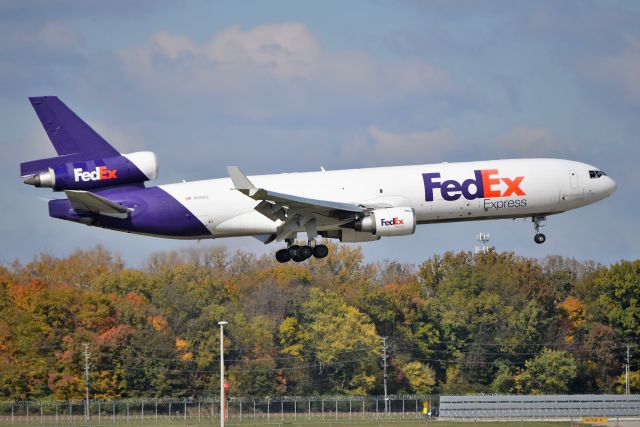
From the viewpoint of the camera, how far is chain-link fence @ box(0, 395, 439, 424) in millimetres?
113812

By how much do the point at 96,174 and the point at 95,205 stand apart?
276 centimetres

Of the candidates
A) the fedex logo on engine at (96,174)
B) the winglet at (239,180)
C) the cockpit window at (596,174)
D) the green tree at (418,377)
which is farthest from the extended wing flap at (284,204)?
the green tree at (418,377)

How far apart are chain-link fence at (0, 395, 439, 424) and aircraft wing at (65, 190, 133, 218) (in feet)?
113

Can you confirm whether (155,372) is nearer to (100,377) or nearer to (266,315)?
(100,377)

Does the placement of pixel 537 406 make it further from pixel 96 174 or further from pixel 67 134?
pixel 67 134

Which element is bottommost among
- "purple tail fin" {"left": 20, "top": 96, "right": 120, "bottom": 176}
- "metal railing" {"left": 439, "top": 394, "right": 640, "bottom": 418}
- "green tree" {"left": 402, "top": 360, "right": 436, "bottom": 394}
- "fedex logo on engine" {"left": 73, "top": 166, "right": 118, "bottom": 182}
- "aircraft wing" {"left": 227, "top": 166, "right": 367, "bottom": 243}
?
"metal railing" {"left": 439, "top": 394, "right": 640, "bottom": 418}

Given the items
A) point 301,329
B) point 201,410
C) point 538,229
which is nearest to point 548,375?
point 301,329

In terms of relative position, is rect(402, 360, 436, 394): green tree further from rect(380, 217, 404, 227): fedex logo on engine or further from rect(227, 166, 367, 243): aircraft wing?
rect(380, 217, 404, 227): fedex logo on engine

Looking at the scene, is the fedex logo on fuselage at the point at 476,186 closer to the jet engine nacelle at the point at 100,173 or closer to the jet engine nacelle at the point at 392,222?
the jet engine nacelle at the point at 392,222

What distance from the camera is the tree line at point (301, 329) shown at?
128375 millimetres

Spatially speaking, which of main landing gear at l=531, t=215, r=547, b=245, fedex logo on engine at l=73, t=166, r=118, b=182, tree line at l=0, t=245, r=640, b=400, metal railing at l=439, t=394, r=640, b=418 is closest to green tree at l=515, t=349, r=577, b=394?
tree line at l=0, t=245, r=640, b=400

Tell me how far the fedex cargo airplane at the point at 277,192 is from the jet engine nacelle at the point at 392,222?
2.3 inches

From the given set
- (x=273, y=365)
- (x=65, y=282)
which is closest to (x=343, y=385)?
(x=273, y=365)

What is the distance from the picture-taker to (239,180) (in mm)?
73438
